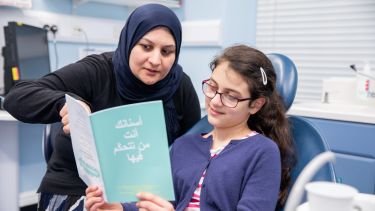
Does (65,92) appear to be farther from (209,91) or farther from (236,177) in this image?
(236,177)

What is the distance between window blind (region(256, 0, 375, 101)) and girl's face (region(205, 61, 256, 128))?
4.89 ft

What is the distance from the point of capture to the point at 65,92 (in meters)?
1.17

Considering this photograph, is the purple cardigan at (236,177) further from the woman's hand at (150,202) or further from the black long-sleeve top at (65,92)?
the black long-sleeve top at (65,92)

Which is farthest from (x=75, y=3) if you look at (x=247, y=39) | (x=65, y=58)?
(x=247, y=39)

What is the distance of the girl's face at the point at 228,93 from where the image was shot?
3.40ft

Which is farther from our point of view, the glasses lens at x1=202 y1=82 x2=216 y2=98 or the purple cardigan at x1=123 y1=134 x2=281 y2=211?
the glasses lens at x1=202 y1=82 x2=216 y2=98

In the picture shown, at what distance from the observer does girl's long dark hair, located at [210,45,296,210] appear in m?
1.05

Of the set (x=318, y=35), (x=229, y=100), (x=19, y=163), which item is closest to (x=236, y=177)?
(x=229, y=100)

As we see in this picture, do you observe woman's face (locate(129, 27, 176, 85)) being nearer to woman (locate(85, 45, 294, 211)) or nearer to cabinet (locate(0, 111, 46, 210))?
woman (locate(85, 45, 294, 211))

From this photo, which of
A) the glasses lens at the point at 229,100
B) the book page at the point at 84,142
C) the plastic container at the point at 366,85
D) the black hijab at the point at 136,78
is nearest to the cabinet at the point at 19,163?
the black hijab at the point at 136,78

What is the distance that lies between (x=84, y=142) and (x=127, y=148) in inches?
4.8

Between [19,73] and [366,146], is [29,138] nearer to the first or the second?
[19,73]

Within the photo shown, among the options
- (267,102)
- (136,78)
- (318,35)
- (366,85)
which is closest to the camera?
(267,102)

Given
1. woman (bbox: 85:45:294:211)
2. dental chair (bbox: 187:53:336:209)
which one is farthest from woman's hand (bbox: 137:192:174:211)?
dental chair (bbox: 187:53:336:209)
